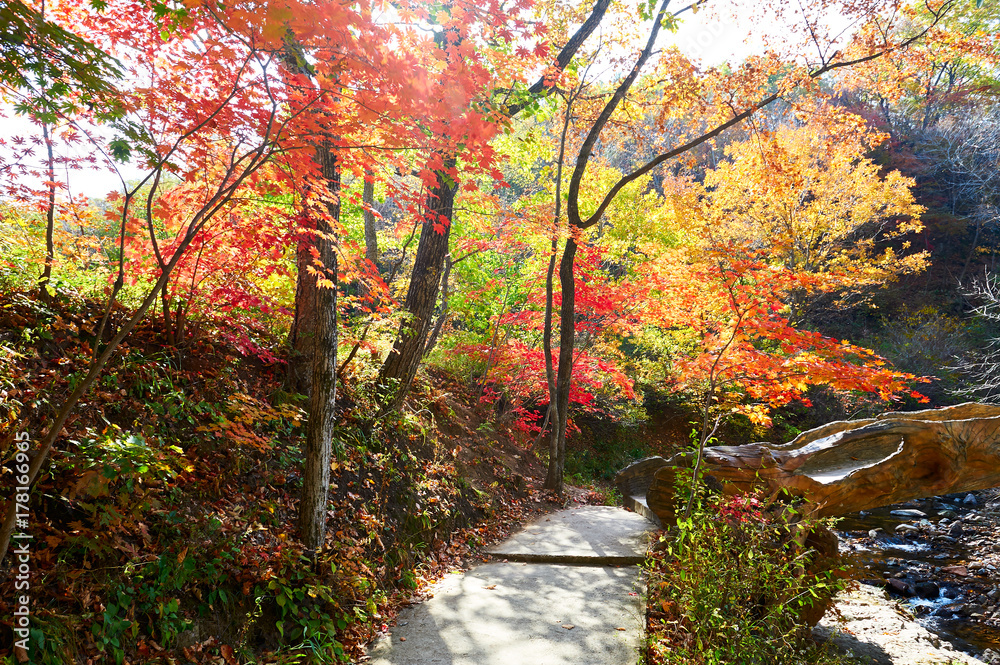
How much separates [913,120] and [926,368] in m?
14.1

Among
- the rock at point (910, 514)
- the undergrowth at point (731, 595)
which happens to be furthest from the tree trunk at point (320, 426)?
the rock at point (910, 514)

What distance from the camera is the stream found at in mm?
6273

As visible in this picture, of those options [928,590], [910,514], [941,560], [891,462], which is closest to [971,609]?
[928,590]

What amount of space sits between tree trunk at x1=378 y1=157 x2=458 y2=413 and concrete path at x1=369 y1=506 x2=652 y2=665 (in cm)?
231

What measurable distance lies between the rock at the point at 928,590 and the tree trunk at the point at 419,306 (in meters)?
7.82

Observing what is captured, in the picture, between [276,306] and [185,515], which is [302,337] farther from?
[185,515]

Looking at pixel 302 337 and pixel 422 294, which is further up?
pixel 422 294

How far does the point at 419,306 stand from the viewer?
6.63 meters

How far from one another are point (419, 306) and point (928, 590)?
8228mm

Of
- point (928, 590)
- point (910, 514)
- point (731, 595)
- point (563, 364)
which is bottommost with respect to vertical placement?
point (928, 590)

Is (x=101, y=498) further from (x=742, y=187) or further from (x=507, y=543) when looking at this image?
(x=742, y=187)

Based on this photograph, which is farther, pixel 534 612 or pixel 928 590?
pixel 928 590

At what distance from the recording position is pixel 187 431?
138 inches

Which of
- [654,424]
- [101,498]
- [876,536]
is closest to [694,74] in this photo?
[101,498]
